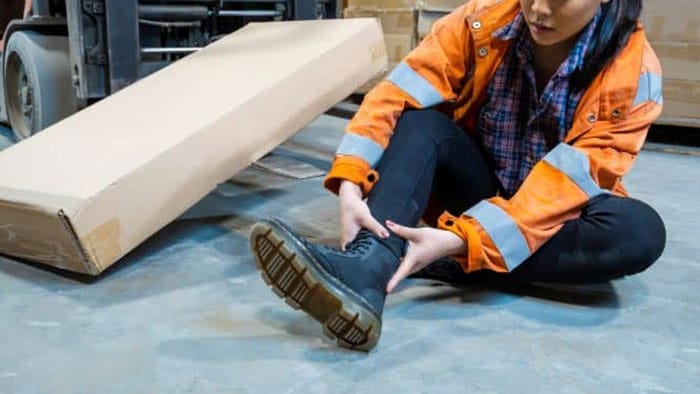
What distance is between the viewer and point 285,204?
155 centimetres

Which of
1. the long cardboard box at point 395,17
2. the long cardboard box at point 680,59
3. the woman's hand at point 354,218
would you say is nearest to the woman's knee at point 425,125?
the woman's hand at point 354,218

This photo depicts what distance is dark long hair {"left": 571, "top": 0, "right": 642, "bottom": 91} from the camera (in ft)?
3.11

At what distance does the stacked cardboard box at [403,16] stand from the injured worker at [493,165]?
176 centimetres

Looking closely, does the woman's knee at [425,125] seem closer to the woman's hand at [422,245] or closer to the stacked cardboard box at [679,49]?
the woman's hand at [422,245]

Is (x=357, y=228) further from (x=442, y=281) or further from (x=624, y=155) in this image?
(x=624, y=155)

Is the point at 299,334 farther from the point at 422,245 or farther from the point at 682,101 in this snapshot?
the point at 682,101

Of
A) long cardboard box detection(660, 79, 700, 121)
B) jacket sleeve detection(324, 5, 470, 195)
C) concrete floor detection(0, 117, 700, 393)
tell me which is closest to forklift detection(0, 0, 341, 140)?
concrete floor detection(0, 117, 700, 393)

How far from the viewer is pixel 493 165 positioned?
1.12 metres

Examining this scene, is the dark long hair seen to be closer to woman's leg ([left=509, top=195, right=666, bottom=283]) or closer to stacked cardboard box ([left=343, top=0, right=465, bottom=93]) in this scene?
woman's leg ([left=509, top=195, right=666, bottom=283])

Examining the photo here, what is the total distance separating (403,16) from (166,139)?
1.87 meters

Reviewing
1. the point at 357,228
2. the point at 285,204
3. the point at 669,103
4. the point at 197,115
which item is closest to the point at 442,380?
the point at 357,228

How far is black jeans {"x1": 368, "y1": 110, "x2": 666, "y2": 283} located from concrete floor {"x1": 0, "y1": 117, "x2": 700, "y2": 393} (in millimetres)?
71

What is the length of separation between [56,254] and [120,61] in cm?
73

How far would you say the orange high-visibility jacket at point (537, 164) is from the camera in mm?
921
